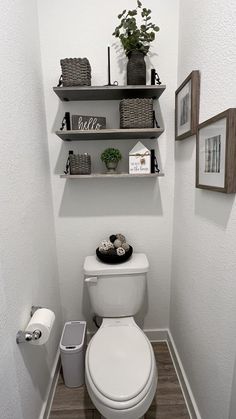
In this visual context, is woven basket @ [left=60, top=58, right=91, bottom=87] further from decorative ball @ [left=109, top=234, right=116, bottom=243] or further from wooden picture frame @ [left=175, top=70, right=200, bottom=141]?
decorative ball @ [left=109, top=234, right=116, bottom=243]

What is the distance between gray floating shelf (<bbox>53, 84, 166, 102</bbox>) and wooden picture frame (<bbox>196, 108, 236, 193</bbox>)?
434 millimetres

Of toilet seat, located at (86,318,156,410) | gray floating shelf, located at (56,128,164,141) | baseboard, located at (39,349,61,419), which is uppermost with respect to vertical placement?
gray floating shelf, located at (56,128,164,141)

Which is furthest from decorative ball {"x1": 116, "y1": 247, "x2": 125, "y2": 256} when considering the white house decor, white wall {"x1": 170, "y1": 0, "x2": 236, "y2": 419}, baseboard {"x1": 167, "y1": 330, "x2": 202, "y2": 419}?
baseboard {"x1": 167, "y1": 330, "x2": 202, "y2": 419}

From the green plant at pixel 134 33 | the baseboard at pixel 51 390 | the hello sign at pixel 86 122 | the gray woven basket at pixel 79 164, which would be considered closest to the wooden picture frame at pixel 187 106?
the green plant at pixel 134 33

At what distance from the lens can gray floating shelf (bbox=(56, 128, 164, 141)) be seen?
120cm

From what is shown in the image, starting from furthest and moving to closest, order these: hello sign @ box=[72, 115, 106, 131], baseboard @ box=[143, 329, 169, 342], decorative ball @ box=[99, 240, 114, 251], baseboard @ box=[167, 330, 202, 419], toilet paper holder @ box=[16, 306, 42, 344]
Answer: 1. baseboard @ box=[143, 329, 169, 342]
2. decorative ball @ box=[99, 240, 114, 251]
3. hello sign @ box=[72, 115, 106, 131]
4. baseboard @ box=[167, 330, 202, 419]
5. toilet paper holder @ box=[16, 306, 42, 344]

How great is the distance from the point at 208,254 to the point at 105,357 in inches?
26.4

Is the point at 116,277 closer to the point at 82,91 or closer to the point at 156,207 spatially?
the point at 156,207

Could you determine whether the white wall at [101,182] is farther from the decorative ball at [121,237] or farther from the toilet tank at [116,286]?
the toilet tank at [116,286]

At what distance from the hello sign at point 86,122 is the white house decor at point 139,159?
24 centimetres

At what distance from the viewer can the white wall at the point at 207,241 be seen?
0.77m

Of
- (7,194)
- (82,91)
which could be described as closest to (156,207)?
(82,91)

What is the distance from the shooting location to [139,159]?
1290mm

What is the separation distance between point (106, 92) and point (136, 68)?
0.20 meters
